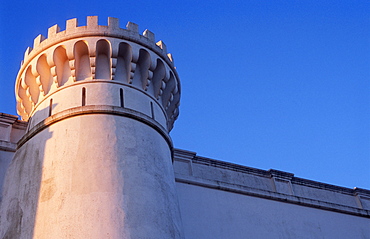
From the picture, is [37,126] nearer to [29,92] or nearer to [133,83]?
[29,92]

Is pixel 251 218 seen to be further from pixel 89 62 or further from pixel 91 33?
pixel 91 33

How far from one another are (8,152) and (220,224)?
18.2ft

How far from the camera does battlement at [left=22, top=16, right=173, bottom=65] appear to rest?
11711 mm

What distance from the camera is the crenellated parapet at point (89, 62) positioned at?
37.7 ft

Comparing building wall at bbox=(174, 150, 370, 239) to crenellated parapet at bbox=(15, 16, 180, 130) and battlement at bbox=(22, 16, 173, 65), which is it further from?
battlement at bbox=(22, 16, 173, 65)

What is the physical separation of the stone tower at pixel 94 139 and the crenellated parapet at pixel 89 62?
0.02 meters

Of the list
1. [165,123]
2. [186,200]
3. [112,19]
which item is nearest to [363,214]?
[186,200]

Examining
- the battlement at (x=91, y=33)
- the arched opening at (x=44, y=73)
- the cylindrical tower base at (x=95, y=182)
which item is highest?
the battlement at (x=91, y=33)

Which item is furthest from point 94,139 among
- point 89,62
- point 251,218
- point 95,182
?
point 251,218

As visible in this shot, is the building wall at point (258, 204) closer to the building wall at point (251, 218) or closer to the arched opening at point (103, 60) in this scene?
the building wall at point (251, 218)

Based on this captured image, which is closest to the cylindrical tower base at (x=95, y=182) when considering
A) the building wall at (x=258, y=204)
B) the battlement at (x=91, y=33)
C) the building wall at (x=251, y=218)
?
the building wall at (x=251, y=218)

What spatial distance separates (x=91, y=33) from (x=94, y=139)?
2911mm

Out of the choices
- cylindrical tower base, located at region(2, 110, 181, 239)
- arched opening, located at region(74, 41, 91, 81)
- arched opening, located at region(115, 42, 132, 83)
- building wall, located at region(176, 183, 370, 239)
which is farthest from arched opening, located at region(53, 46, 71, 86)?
building wall, located at region(176, 183, 370, 239)

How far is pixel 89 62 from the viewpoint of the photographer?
11648 mm
